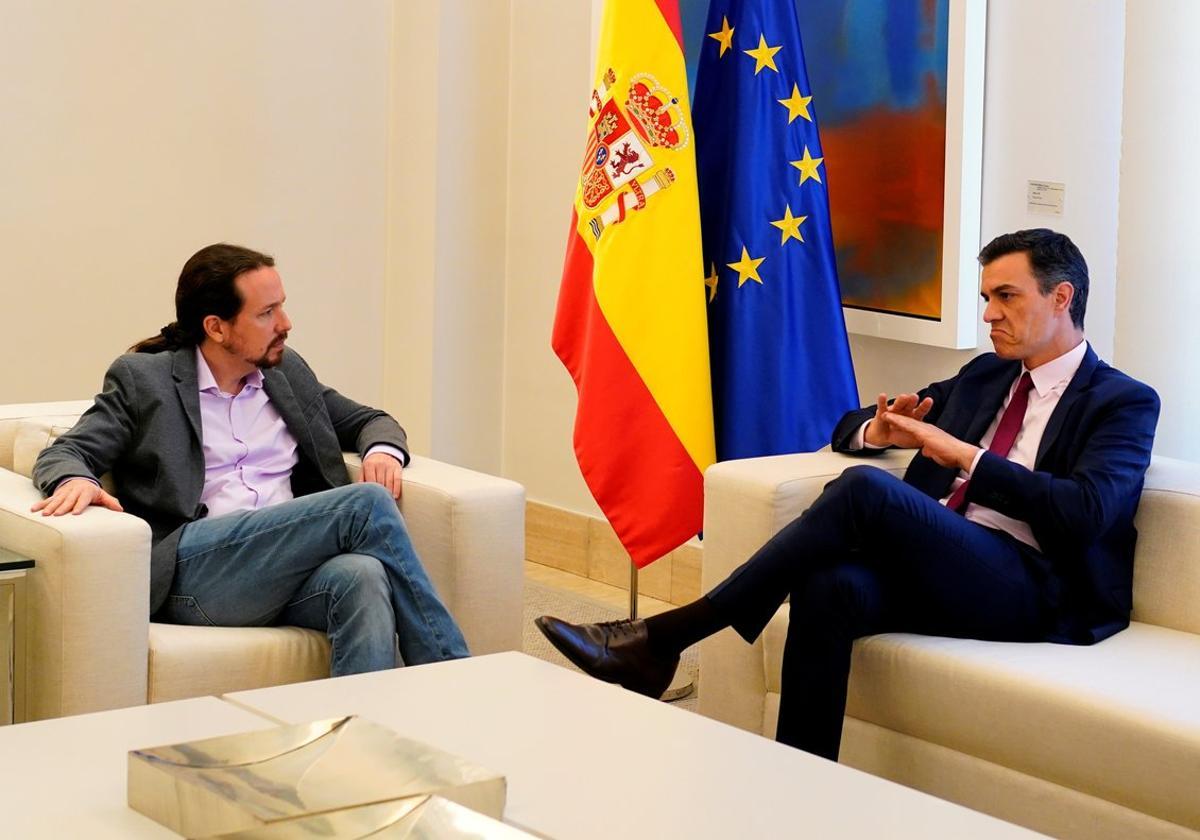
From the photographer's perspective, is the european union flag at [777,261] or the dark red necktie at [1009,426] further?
the european union flag at [777,261]

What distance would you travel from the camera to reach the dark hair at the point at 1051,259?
3.22m

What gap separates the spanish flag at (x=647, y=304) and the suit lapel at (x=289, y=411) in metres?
0.81

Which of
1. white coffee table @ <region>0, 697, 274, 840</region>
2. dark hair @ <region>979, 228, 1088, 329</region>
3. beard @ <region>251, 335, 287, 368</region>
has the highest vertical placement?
dark hair @ <region>979, 228, 1088, 329</region>

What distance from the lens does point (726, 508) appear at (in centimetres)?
338

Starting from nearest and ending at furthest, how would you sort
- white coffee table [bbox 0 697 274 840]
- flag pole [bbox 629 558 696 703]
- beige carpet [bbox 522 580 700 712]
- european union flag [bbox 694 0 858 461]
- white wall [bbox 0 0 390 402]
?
white coffee table [bbox 0 697 274 840]
european union flag [bbox 694 0 858 461]
flag pole [bbox 629 558 696 703]
beige carpet [bbox 522 580 700 712]
white wall [bbox 0 0 390 402]

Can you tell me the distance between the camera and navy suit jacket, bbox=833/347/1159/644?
3002 mm

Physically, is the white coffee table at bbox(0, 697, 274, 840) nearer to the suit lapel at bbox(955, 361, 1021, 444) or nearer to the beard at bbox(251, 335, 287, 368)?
the beard at bbox(251, 335, 287, 368)

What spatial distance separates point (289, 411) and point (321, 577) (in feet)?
1.70

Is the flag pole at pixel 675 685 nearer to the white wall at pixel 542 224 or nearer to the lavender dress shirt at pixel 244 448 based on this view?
the lavender dress shirt at pixel 244 448

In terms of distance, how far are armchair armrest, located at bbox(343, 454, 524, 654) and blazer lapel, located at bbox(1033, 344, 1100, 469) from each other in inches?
43.7

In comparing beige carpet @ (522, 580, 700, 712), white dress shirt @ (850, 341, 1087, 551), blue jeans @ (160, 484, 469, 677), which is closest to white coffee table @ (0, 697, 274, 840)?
blue jeans @ (160, 484, 469, 677)

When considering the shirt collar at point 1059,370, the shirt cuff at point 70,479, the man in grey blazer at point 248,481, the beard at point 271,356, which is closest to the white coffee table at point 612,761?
the man in grey blazer at point 248,481

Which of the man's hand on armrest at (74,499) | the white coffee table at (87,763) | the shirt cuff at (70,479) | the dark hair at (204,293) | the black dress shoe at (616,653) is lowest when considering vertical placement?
the black dress shoe at (616,653)

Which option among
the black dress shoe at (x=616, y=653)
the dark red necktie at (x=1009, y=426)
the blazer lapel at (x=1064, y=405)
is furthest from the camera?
the dark red necktie at (x=1009, y=426)
